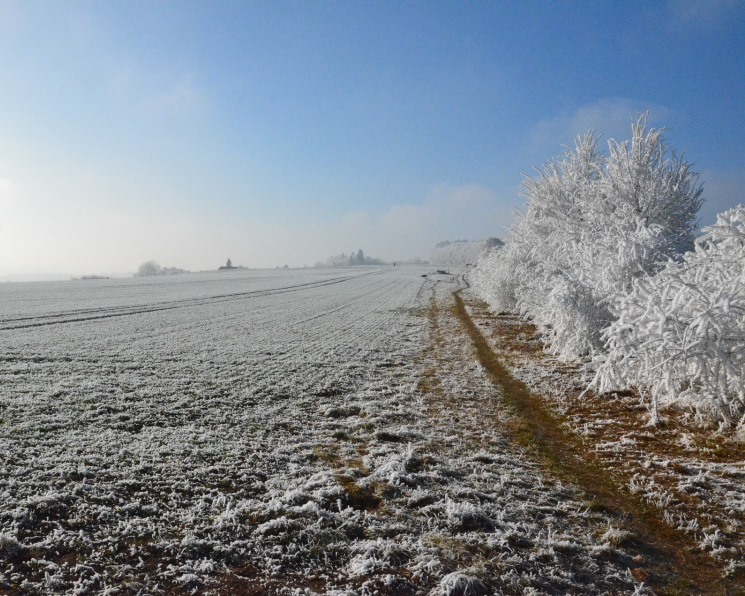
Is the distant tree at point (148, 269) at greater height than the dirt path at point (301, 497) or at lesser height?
greater

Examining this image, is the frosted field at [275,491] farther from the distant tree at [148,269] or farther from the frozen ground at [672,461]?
the distant tree at [148,269]

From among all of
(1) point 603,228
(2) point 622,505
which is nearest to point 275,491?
(2) point 622,505

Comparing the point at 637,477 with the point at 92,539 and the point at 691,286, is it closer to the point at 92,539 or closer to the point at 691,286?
the point at 691,286

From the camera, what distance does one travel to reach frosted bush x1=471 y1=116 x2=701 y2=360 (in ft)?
43.2

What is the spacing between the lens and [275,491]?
5.99 meters

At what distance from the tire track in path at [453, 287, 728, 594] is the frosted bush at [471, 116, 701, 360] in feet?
10.4

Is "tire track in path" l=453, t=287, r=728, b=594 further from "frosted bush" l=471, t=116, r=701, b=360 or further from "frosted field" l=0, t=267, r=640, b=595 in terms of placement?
"frosted bush" l=471, t=116, r=701, b=360

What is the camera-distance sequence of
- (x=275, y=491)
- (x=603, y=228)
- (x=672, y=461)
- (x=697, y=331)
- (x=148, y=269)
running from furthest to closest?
(x=148, y=269), (x=603, y=228), (x=672, y=461), (x=697, y=331), (x=275, y=491)

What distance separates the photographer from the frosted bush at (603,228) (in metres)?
13.2

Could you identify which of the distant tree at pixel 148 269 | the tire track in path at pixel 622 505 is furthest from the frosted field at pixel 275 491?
the distant tree at pixel 148 269

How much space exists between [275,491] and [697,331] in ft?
21.8

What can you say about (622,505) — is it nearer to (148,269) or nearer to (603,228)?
(603,228)

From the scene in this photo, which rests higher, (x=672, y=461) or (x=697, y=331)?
A: (x=697, y=331)

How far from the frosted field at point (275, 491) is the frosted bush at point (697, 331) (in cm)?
280
